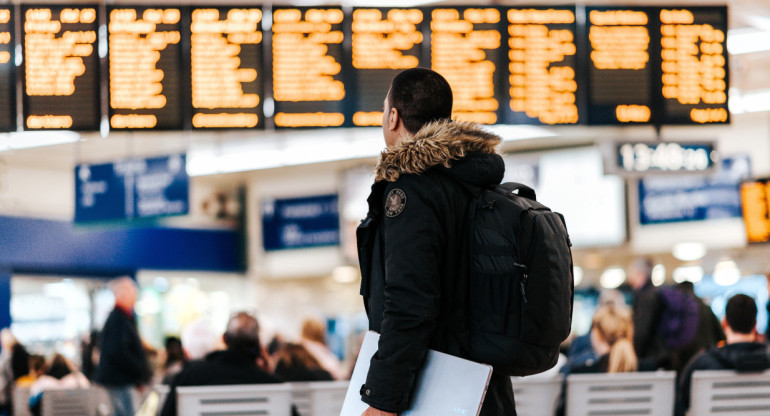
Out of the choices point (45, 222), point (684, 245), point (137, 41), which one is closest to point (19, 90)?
point (137, 41)

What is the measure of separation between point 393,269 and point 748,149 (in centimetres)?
1334

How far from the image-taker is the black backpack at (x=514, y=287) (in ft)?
7.91

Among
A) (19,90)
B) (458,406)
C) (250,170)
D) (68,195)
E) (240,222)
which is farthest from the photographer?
(240,222)

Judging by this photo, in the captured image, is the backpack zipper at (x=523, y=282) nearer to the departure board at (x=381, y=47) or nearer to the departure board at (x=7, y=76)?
the departure board at (x=381, y=47)

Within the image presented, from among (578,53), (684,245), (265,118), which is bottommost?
(684,245)

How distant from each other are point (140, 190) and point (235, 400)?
662cm

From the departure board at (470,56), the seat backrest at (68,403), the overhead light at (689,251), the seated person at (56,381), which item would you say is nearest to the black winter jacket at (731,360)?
the departure board at (470,56)

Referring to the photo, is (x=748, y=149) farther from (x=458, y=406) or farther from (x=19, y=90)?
(x=458, y=406)

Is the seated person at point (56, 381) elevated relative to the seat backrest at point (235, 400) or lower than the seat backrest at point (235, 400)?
lower

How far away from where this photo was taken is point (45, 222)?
49.7ft

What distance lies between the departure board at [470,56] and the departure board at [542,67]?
0.10 m

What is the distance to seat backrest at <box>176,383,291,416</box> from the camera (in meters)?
4.81

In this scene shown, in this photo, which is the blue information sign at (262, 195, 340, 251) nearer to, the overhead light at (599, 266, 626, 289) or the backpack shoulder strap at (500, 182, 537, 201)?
the overhead light at (599, 266, 626, 289)

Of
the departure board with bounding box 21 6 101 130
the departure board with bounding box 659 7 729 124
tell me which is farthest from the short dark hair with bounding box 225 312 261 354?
the departure board with bounding box 659 7 729 124
